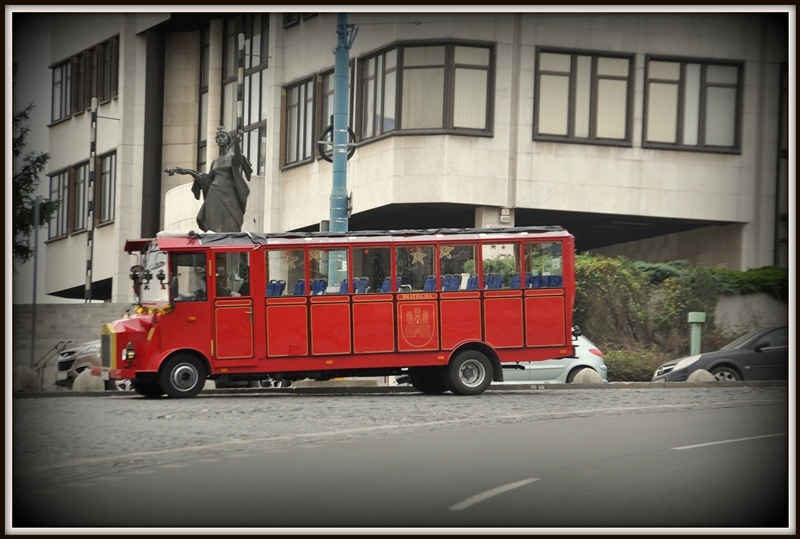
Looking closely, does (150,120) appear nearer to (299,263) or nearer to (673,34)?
(673,34)

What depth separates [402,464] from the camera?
45.4ft

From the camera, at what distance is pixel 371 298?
2380cm

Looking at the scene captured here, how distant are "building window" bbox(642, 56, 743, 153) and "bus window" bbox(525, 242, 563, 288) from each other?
50.8 feet

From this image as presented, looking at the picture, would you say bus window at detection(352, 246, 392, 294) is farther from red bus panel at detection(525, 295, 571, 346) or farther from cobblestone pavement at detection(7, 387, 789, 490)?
red bus panel at detection(525, 295, 571, 346)

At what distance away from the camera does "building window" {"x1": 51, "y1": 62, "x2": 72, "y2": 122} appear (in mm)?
60469

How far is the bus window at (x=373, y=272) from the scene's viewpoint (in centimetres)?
2383

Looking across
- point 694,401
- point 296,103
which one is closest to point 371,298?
point 694,401

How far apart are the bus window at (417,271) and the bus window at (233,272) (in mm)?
2543

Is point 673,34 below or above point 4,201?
above

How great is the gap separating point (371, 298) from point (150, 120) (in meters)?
35.2

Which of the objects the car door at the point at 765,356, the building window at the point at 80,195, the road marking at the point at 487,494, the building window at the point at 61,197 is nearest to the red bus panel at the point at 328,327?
the car door at the point at 765,356

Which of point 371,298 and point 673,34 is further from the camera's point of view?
point 673,34

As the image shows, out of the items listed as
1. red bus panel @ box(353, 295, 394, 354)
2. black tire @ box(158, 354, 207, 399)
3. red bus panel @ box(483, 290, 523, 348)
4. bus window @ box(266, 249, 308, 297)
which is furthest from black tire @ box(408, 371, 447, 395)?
black tire @ box(158, 354, 207, 399)

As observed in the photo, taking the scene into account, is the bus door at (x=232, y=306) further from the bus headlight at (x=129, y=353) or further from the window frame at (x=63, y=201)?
the window frame at (x=63, y=201)
